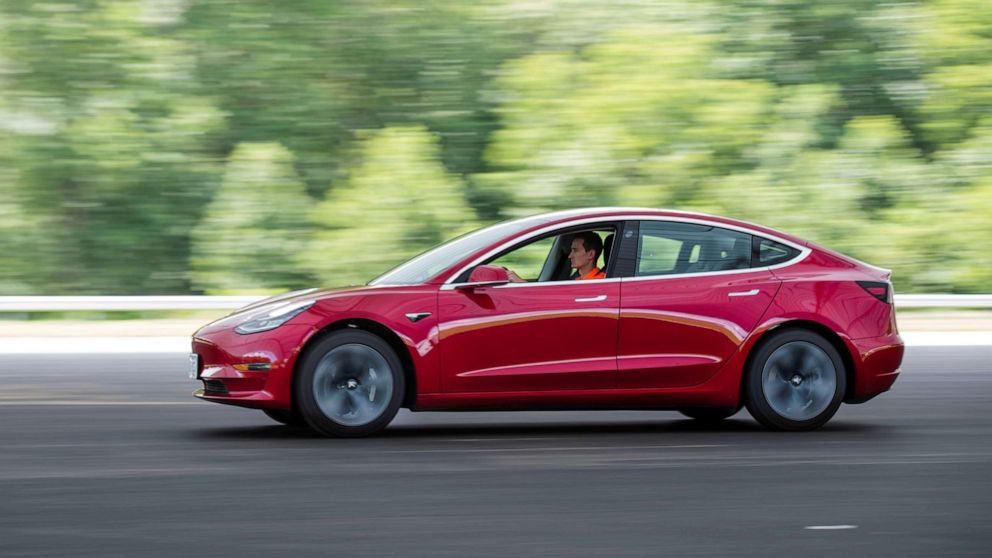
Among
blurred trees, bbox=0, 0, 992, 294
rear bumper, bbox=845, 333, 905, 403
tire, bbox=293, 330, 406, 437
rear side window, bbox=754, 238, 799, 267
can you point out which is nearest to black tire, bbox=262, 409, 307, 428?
tire, bbox=293, 330, 406, 437

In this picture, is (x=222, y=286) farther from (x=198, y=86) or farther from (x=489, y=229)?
(x=489, y=229)

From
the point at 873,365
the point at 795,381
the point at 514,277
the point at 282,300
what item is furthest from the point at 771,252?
the point at 282,300

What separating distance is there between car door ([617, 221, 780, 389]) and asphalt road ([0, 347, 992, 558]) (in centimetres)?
47

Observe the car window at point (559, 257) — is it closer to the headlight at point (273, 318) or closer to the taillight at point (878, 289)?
the headlight at point (273, 318)

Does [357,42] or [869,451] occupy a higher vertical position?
[357,42]

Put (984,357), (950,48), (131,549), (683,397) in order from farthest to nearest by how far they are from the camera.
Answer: (950,48) → (984,357) → (683,397) → (131,549)

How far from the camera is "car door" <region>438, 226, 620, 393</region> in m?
9.45

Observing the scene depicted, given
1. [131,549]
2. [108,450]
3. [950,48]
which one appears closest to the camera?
[131,549]

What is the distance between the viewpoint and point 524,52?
2798cm

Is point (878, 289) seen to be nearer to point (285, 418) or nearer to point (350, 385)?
point (350, 385)

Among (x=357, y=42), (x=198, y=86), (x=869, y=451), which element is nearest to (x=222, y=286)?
(x=198, y=86)

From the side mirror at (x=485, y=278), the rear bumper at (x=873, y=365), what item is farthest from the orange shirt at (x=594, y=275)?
the rear bumper at (x=873, y=365)

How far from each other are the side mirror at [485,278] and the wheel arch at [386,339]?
525 millimetres

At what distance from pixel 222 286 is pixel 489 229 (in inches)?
602
